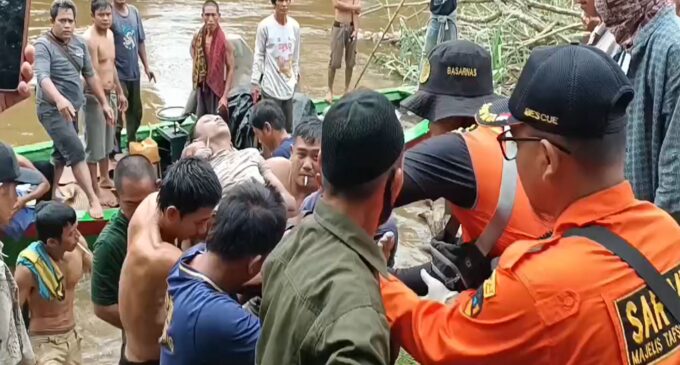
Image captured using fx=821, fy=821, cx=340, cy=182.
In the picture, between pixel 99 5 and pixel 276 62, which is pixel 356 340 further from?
pixel 276 62

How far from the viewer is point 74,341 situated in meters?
4.51

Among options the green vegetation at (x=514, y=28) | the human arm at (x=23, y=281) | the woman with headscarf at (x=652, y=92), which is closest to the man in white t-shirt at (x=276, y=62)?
the green vegetation at (x=514, y=28)

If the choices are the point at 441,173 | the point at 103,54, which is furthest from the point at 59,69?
the point at 441,173

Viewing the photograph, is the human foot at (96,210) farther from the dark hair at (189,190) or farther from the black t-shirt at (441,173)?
the black t-shirt at (441,173)

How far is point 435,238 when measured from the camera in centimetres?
292

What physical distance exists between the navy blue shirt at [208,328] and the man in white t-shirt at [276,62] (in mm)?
5495

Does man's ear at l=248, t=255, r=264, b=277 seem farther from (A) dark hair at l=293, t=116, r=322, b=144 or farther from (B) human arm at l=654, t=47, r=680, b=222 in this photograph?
(A) dark hair at l=293, t=116, r=322, b=144

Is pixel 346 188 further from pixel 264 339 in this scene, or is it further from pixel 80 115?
pixel 80 115

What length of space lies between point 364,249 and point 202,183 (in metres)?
1.68

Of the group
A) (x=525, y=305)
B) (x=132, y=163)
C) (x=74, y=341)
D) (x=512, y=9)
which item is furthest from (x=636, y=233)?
(x=512, y=9)

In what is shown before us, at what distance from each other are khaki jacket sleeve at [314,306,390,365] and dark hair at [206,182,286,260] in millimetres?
1093

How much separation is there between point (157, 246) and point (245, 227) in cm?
71

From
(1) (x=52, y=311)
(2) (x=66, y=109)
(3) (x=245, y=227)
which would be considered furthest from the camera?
(2) (x=66, y=109)

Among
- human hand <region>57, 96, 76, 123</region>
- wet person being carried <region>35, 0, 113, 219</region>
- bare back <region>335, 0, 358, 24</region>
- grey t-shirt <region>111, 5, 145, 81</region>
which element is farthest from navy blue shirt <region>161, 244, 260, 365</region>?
bare back <region>335, 0, 358, 24</region>
